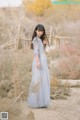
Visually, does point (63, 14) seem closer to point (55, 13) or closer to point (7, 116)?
point (55, 13)

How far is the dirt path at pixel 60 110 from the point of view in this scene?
26.7 feet

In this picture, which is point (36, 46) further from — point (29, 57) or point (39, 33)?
point (29, 57)

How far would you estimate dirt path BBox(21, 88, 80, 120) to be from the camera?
8.12 m

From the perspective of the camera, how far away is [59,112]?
8.58m

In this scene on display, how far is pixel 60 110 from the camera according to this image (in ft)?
Result: 28.7

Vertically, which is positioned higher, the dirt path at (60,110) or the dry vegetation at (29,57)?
the dry vegetation at (29,57)

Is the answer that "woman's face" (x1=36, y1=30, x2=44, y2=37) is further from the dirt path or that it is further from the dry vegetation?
the dirt path

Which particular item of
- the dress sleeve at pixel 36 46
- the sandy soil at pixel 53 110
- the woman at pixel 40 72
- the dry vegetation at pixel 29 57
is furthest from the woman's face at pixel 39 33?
the sandy soil at pixel 53 110

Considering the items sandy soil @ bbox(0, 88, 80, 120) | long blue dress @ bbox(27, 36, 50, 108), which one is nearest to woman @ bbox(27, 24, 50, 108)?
long blue dress @ bbox(27, 36, 50, 108)

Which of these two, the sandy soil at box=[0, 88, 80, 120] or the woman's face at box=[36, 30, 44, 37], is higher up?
the woman's face at box=[36, 30, 44, 37]

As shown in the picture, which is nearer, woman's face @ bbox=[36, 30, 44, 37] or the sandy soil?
the sandy soil

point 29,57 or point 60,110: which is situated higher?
point 29,57

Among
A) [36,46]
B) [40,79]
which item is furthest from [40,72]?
[36,46]

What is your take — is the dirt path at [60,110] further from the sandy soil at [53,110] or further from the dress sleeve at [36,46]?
the dress sleeve at [36,46]
